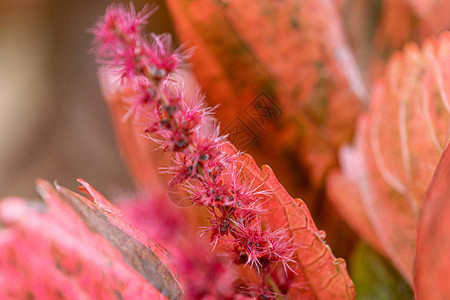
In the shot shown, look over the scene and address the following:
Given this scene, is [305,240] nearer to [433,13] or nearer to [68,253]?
[68,253]

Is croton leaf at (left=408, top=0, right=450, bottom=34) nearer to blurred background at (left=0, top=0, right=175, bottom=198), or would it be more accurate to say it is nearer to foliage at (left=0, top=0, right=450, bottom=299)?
foliage at (left=0, top=0, right=450, bottom=299)

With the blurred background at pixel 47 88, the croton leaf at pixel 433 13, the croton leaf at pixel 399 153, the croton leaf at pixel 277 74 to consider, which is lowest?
the croton leaf at pixel 399 153

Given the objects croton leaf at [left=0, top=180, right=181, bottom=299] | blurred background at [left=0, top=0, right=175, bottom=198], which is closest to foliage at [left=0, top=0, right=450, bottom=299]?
croton leaf at [left=0, top=180, right=181, bottom=299]

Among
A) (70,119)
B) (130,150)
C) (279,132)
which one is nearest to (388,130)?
(279,132)

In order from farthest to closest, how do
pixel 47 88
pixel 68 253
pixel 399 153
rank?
pixel 47 88, pixel 399 153, pixel 68 253

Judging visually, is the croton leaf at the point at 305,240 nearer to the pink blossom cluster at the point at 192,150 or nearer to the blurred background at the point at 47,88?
the pink blossom cluster at the point at 192,150

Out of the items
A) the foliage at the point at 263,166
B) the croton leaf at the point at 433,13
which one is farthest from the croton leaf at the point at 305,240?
the croton leaf at the point at 433,13

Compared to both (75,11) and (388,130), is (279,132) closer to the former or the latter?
(388,130)

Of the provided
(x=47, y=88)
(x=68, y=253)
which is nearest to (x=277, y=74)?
(x=68, y=253)
